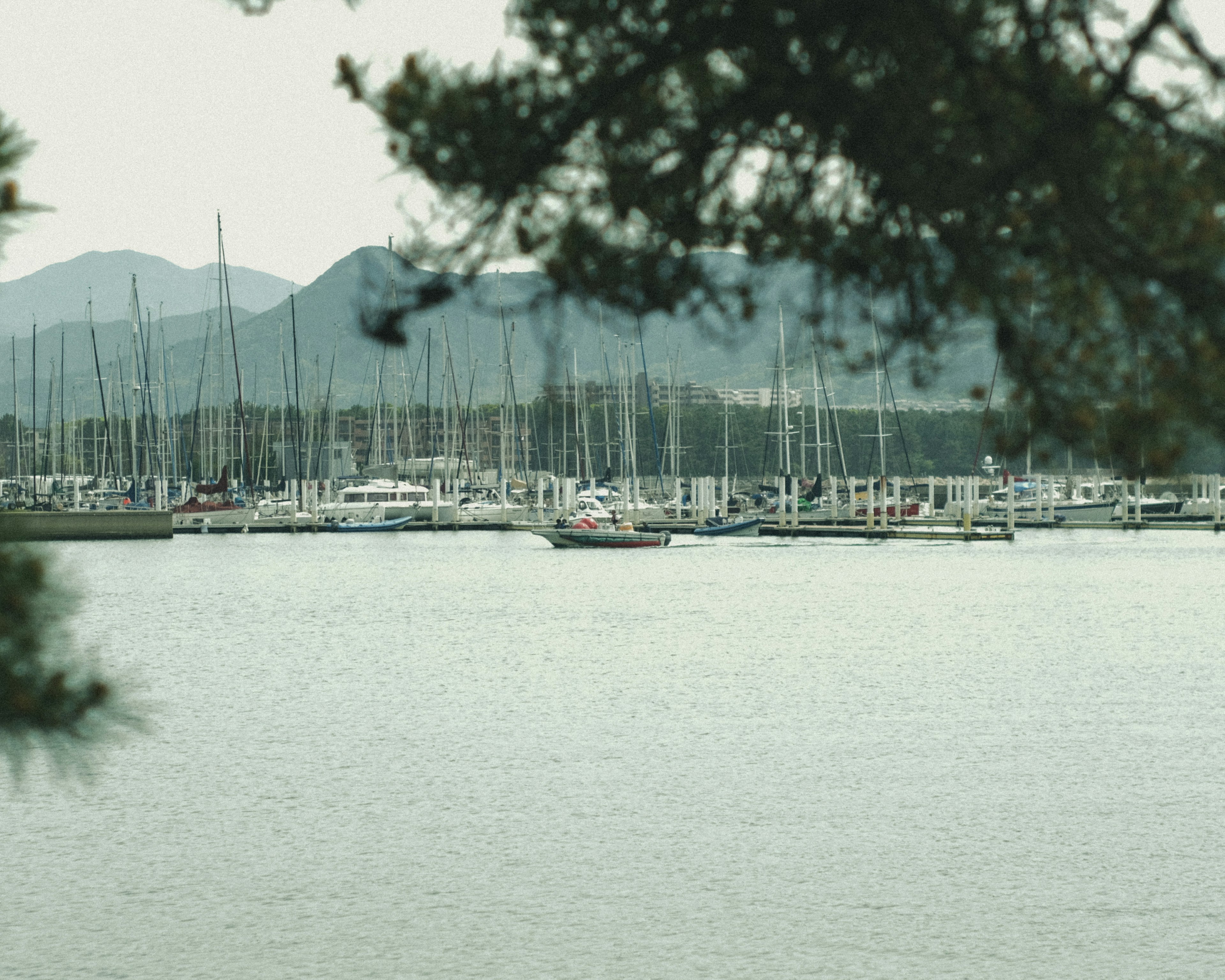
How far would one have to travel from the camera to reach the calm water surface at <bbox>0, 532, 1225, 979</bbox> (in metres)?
17.6

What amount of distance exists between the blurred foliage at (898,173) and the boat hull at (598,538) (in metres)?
79.6

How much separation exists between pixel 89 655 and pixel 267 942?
11.8 metres

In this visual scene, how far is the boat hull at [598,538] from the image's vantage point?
87.9 m

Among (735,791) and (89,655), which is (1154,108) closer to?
(89,655)

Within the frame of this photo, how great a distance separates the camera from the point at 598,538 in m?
87.9

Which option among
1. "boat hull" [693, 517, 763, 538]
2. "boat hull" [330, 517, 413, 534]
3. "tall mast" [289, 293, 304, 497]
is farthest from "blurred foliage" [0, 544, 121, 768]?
"boat hull" [330, 517, 413, 534]

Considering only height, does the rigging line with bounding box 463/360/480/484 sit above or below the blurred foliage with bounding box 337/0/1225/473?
above

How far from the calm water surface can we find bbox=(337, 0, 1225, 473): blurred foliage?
335 centimetres

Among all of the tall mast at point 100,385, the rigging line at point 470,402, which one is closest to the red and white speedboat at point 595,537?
the rigging line at point 470,402

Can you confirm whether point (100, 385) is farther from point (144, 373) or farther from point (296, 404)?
point (296, 404)

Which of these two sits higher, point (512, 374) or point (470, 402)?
point (512, 374)

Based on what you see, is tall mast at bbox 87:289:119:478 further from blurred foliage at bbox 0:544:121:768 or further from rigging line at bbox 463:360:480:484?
blurred foliage at bbox 0:544:121:768

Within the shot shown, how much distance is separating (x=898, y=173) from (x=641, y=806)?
1789cm

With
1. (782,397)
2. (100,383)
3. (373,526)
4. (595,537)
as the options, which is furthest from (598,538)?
(100,383)
